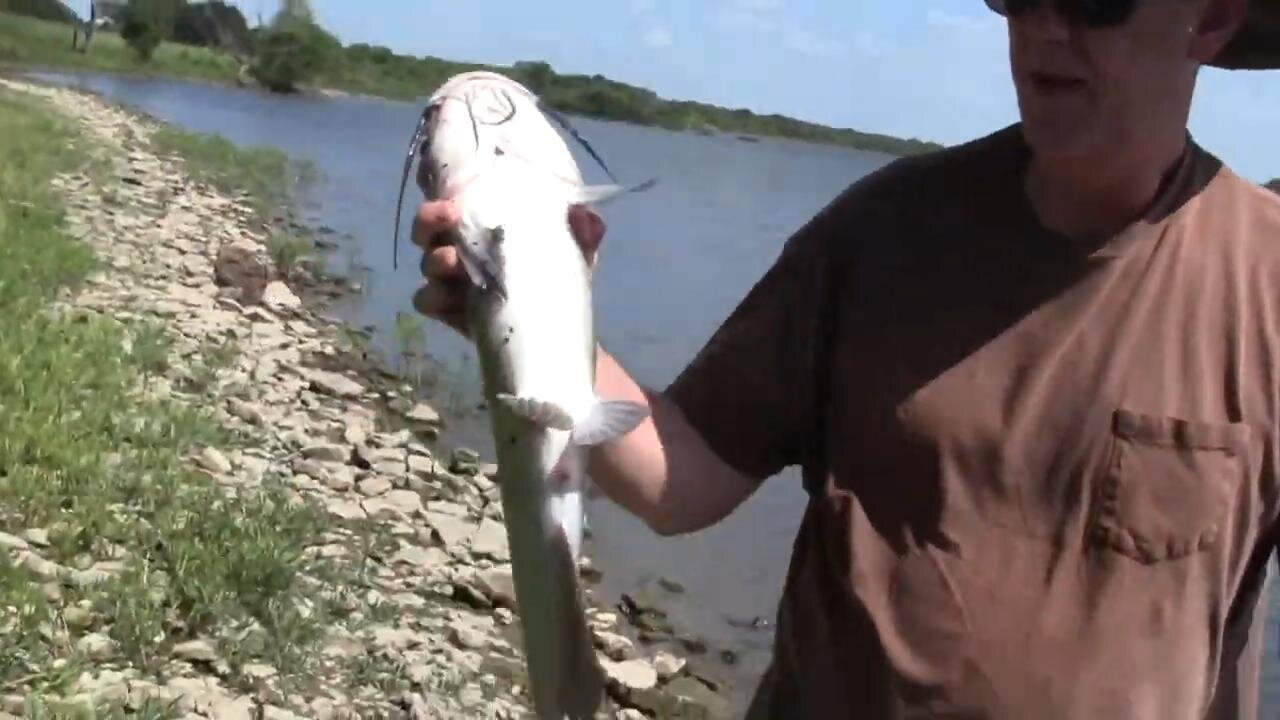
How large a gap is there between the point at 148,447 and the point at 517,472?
4.58 m

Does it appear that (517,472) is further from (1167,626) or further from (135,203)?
(135,203)

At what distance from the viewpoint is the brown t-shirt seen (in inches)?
79.7

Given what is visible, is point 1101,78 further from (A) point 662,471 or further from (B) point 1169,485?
(A) point 662,471

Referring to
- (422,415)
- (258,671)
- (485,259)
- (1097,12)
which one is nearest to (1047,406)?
(1097,12)

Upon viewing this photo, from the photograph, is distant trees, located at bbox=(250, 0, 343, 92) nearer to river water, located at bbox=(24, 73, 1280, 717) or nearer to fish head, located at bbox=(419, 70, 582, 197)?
river water, located at bbox=(24, 73, 1280, 717)

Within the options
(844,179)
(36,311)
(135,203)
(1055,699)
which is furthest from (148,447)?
(844,179)

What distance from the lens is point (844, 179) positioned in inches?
2515

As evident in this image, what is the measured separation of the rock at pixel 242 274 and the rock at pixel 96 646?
849cm

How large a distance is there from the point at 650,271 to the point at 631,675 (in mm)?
16415

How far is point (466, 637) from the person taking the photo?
19.7 feet

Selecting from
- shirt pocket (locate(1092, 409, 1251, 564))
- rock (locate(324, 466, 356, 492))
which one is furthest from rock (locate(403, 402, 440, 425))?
shirt pocket (locate(1092, 409, 1251, 564))

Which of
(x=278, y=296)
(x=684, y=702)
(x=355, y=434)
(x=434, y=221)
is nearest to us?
(x=434, y=221)

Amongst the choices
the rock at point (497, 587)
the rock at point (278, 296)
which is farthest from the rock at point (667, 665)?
the rock at point (278, 296)

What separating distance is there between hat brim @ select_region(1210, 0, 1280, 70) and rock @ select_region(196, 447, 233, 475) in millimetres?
5082
